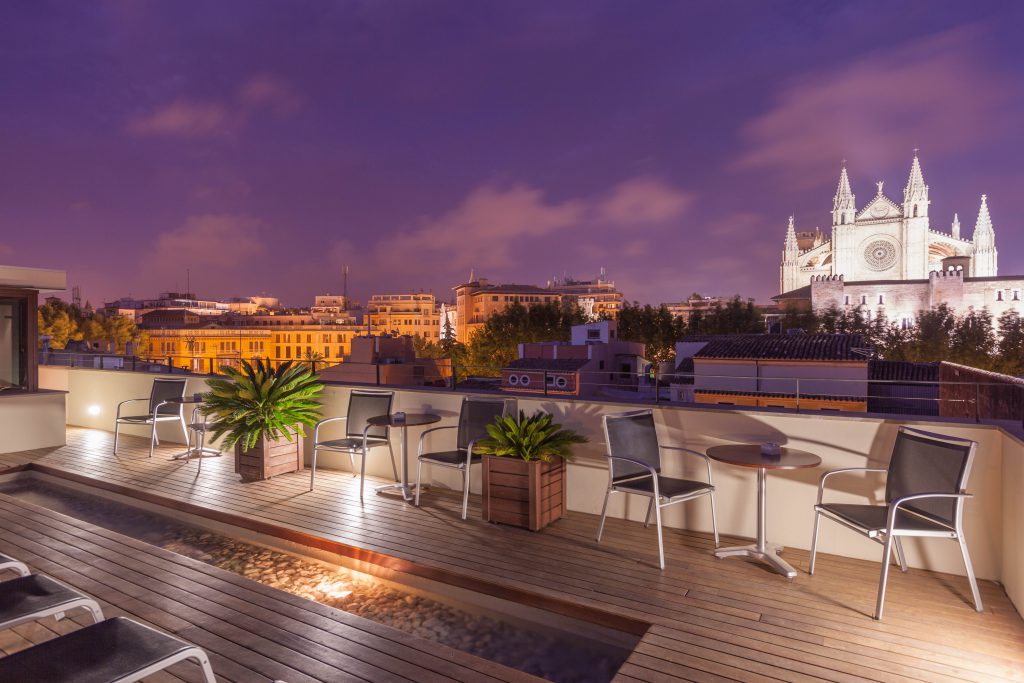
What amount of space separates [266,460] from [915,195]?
3953 inches

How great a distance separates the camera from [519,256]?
114 m

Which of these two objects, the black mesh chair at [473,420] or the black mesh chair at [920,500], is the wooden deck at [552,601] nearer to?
the black mesh chair at [920,500]

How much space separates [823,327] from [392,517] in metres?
72.6

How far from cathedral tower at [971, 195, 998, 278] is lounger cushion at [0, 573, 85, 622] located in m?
99.3

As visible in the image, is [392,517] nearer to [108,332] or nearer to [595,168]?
[108,332]

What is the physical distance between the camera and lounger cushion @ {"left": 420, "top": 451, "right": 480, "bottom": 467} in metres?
4.75

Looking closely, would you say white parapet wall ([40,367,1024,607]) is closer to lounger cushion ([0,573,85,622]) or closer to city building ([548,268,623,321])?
lounger cushion ([0,573,85,622])

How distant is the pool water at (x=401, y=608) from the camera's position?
2.96 meters

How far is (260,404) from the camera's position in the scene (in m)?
5.93

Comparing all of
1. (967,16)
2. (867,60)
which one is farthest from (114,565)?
(867,60)

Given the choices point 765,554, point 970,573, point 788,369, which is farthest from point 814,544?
point 788,369

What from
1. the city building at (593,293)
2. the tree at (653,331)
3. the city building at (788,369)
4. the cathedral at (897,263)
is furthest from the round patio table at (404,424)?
the city building at (593,293)

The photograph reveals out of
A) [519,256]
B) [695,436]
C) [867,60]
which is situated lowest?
[695,436]

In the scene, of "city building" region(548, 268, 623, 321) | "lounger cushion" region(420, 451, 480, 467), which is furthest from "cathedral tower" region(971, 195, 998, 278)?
"lounger cushion" region(420, 451, 480, 467)
